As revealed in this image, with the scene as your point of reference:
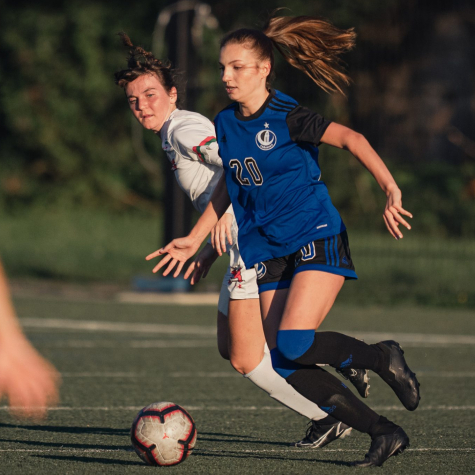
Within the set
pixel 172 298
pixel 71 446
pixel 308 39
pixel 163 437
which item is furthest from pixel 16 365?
pixel 172 298

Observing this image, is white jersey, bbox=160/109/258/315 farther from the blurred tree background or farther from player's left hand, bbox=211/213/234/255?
the blurred tree background

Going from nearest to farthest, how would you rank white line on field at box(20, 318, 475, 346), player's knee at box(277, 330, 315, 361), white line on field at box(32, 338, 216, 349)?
player's knee at box(277, 330, 315, 361) < white line on field at box(32, 338, 216, 349) < white line on field at box(20, 318, 475, 346)

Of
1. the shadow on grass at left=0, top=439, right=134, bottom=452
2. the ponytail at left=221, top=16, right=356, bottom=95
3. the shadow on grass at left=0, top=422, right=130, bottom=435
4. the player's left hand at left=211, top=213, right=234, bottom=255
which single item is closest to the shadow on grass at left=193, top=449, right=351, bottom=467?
the shadow on grass at left=0, top=439, right=134, bottom=452

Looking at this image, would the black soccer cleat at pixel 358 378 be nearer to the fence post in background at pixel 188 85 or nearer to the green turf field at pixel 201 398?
the green turf field at pixel 201 398

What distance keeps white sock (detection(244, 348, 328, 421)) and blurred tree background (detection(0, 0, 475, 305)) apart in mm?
10092

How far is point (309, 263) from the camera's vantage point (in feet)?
15.4

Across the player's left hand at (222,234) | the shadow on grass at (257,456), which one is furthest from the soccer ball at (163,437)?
the player's left hand at (222,234)

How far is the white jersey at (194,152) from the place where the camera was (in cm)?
518

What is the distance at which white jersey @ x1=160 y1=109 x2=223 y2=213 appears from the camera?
5.18 m

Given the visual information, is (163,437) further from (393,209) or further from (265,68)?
(265,68)

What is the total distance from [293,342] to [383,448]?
0.66 m

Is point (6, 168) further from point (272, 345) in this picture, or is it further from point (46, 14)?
point (272, 345)

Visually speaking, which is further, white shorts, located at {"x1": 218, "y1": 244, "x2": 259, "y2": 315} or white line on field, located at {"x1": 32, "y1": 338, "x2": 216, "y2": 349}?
white line on field, located at {"x1": 32, "y1": 338, "x2": 216, "y2": 349}

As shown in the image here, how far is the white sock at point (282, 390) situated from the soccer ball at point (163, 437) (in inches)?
18.6
